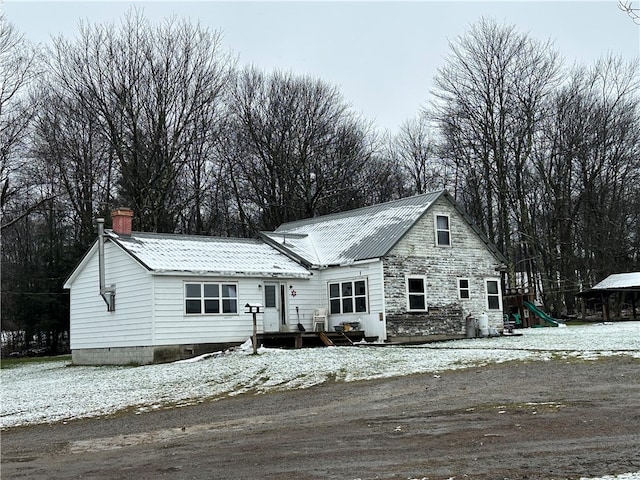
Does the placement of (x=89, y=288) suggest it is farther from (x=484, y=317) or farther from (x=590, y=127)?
(x=590, y=127)

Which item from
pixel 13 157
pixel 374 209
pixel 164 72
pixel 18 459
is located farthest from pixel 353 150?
pixel 18 459

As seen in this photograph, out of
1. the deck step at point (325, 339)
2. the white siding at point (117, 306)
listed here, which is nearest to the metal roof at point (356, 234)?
the deck step at point (325, 339)

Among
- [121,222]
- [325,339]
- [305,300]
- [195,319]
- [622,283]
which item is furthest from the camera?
[622,283]

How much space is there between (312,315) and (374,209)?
6.29 m

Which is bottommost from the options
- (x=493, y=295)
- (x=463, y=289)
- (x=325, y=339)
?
(x=325, y=339)

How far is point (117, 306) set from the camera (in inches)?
1086

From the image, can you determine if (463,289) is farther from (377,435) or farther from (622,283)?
(377,435)

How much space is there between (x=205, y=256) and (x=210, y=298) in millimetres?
2019

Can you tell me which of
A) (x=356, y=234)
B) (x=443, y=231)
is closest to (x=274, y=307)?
(x=356, y=234)

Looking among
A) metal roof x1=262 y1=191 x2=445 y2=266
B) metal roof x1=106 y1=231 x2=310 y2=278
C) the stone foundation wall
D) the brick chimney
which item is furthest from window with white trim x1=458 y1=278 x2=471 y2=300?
the brick chimney

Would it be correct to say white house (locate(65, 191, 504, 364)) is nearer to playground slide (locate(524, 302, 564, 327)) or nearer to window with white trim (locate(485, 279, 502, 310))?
window with white trim (locate(485, 279, 502, 310))

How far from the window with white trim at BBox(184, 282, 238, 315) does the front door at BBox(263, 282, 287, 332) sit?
4.69 feet

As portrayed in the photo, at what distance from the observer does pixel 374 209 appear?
1329 inches

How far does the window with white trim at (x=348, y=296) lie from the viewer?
1144 inches
